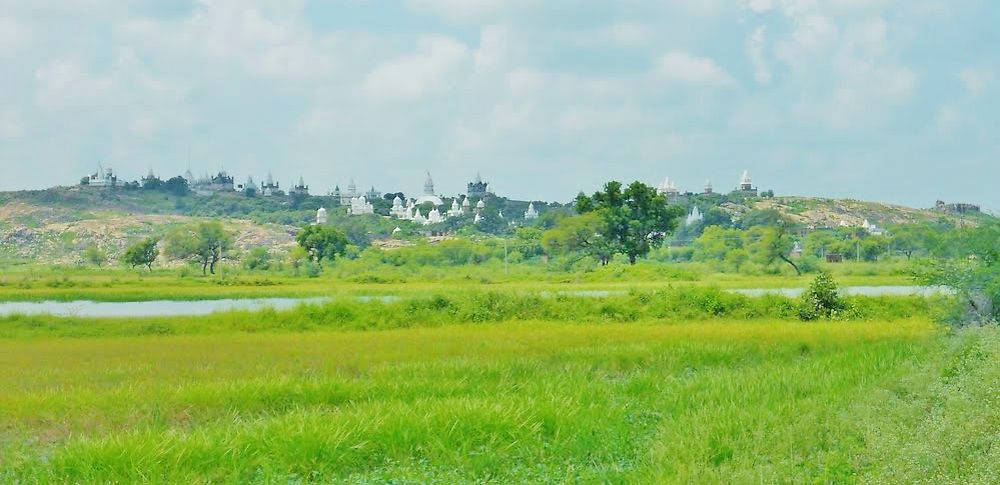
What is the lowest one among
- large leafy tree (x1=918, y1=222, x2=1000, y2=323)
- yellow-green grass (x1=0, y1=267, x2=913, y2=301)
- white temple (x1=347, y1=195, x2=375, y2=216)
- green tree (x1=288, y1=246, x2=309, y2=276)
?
yellow-green grass (x1=0, y1=267, x2=913, y2=301)

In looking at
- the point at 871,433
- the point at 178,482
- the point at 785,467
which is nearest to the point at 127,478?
the point at 178,482

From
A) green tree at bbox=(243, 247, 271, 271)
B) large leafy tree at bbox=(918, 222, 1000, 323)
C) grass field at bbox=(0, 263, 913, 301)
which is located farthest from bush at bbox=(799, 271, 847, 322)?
green tree at bbox=(243, 247, 271, 271)

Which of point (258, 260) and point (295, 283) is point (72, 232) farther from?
point (295, 283)

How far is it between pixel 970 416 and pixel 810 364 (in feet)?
14.5

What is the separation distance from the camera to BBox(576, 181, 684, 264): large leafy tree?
32.2 meters

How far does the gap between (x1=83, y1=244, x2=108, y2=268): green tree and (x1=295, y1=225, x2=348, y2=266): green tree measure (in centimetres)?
712

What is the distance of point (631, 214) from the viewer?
32.3m

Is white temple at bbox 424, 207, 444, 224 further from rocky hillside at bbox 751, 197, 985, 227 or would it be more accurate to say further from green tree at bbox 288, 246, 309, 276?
rocky hillside at bbox 751, 197, 985, 227

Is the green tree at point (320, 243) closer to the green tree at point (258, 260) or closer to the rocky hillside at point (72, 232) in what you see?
the green tree at point (258, 260)

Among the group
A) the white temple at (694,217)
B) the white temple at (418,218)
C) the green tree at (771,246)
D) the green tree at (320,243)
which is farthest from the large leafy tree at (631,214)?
the white temple at (418,218)

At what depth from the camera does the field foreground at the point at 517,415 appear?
5357 millimetres

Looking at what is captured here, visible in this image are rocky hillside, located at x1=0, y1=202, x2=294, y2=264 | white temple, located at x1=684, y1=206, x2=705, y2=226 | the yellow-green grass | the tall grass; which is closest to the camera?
the tall grass

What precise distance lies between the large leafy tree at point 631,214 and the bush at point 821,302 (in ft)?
49.5

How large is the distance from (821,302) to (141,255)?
24.1 meters
